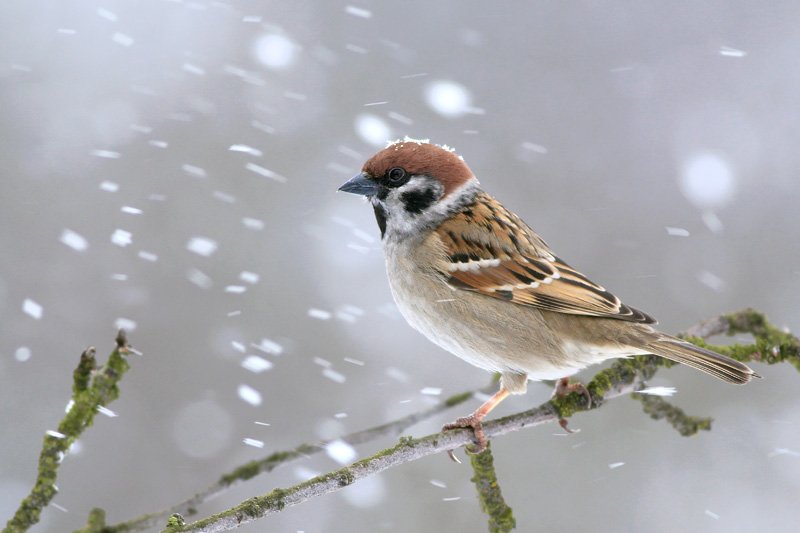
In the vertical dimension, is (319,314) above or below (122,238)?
below

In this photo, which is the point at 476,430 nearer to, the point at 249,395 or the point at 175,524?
the point at 175,524

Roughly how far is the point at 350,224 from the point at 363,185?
427cm

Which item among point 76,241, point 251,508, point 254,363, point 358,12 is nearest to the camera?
point 251,508

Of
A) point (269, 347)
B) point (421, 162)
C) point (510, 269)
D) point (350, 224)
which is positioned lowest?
point (510, 269)

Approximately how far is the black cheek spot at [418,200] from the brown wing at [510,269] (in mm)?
121

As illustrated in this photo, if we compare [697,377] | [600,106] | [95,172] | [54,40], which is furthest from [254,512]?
[54,40]

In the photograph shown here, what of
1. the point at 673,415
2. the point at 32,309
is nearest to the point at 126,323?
the point at 32,309

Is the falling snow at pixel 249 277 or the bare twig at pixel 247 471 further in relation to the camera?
the falling snow at pixel 249 277

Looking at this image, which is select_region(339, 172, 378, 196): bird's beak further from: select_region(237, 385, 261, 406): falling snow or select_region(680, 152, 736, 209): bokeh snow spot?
select_region(680, 152, 736, 209): bokeh snow spot

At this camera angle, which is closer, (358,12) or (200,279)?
(200,279)

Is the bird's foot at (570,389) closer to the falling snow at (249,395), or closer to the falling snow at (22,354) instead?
the falling snow at (249,395)

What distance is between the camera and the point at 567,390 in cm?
333

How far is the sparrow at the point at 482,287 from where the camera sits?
10.4 feet

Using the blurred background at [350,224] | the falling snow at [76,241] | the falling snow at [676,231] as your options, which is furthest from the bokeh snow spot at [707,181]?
the falling snow at [76,241]
